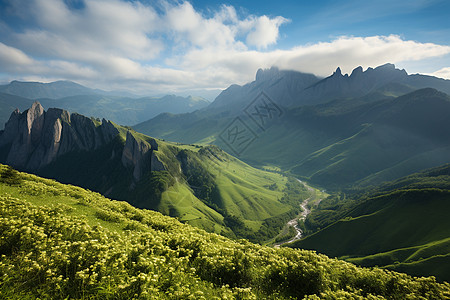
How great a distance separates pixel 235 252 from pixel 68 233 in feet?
44.2

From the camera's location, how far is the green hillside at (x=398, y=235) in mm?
114375

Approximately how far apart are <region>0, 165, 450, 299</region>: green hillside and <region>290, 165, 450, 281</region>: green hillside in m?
134

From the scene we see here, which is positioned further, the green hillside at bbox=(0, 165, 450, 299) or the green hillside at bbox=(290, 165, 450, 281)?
the green hillside at bbox=(290, 165, 450, 281)

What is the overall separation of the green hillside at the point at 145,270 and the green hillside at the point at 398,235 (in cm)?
13365

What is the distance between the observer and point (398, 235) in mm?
149875

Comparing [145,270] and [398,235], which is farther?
[398,235]

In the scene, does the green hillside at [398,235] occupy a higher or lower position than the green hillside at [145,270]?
lower

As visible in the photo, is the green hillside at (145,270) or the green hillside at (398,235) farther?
the green hillside at (398,235)

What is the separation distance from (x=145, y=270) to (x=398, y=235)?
204140 millimetres

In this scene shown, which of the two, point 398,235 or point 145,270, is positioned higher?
point 145,270

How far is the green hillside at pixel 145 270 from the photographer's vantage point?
9727mm

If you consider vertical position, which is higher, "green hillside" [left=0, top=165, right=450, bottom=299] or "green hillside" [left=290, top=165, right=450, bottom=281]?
"green hillside" [left=0, top=165, right=450, bottom=299]

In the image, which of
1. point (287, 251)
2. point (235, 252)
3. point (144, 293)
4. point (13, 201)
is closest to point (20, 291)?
point (144, 293)

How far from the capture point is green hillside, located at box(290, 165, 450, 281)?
114375mm
